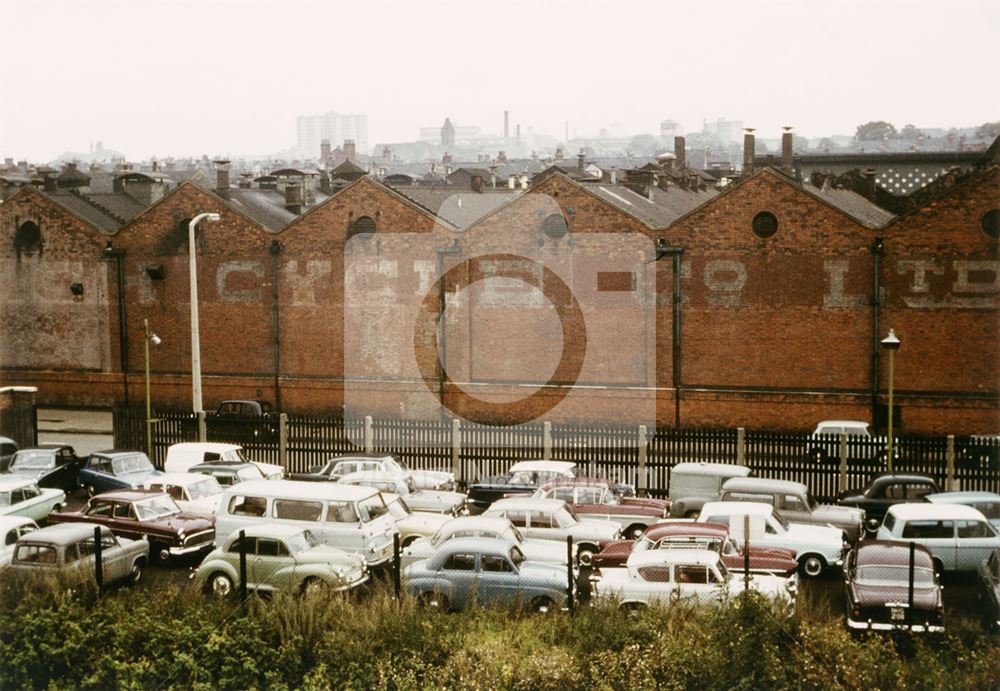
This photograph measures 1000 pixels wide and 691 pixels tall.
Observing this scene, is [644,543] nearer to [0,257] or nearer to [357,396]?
[357,396]

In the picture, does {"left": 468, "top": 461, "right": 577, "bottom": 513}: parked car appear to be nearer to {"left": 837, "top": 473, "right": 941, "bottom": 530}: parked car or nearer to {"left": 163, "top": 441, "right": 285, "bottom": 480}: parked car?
{"left": 163, "top": 441, "right": 285, "bottom": 480}: parked car

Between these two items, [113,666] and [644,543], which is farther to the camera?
[644,543]

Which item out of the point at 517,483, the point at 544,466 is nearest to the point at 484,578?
the point at 517,483

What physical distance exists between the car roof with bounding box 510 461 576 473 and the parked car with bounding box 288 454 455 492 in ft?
5.54

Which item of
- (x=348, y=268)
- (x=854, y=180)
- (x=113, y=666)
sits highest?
(x=854, y=180)

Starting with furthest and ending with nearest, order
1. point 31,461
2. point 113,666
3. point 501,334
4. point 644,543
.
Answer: point 501,334, point 31,461, point 644,543, point 113,666

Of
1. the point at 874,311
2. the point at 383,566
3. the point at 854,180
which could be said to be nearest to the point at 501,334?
the point at 874,311

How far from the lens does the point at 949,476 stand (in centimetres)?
2328

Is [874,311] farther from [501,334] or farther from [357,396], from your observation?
[357,396]

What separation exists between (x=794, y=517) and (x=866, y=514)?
238 centimetres

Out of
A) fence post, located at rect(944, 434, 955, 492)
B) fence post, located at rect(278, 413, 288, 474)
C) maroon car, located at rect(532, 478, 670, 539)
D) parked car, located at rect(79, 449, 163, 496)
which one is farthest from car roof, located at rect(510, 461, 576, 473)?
parked car, located at rect(79, 449, 163, 496)

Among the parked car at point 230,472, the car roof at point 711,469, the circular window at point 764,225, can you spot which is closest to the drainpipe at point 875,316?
the circular window at point 764,225

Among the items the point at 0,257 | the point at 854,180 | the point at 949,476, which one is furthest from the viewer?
the point at 854,180

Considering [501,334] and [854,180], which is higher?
[854,180]
